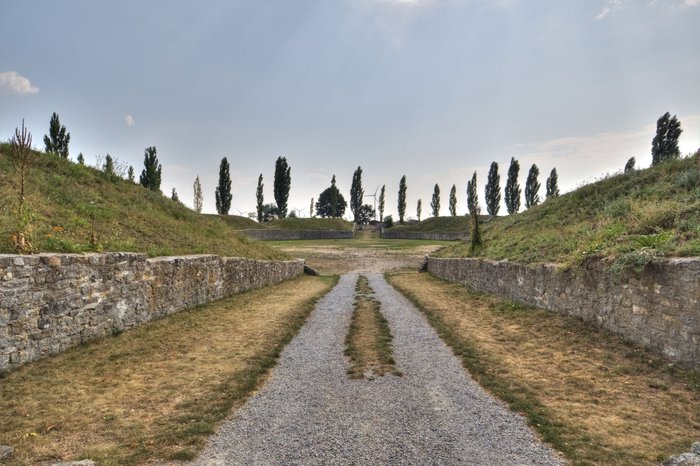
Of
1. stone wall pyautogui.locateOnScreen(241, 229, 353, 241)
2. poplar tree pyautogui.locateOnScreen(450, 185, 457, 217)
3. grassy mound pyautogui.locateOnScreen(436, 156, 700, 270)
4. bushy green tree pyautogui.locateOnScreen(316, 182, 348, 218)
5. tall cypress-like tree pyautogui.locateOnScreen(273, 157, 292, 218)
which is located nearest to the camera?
grassy mound pyautogui.locateOnScreen(436, 156, 700, 270)

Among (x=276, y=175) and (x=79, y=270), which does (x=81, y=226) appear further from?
(x=276, y=175)

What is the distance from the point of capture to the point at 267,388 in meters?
6.32

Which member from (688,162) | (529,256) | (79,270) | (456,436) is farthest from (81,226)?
(688,162)

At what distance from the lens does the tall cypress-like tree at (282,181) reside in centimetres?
8075

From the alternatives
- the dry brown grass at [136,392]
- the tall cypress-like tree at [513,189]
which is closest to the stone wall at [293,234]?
the tall cypress-like tree at [513,189]

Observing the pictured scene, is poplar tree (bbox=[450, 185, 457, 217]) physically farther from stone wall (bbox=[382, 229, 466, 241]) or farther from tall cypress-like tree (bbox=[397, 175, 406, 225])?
stone wall (bbox=[382, 229, 466, 241])

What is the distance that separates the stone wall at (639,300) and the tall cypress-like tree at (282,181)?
236ft

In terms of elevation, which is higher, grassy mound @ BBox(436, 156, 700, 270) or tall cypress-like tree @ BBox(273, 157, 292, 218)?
tall cypress-like tree @ BBox(273, 157, 292, 218)

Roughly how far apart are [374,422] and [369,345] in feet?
12.8

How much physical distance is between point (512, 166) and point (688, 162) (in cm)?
7664

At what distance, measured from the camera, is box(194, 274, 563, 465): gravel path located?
427 cm

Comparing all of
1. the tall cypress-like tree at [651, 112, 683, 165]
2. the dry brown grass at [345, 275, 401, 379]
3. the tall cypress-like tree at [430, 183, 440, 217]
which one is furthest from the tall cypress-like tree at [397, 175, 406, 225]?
the dry brown grass at [345, 275, 401, 379]

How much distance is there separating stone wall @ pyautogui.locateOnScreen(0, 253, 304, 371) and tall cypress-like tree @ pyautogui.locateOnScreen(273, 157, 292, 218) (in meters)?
69.1

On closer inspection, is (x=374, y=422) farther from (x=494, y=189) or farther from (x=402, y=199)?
(x=402, y=199)
